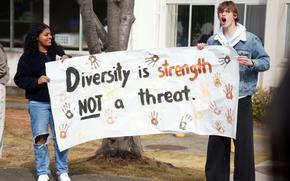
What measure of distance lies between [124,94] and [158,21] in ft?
29.4

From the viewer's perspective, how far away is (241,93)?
5352mm

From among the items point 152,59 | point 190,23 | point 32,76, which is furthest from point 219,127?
point 190,23

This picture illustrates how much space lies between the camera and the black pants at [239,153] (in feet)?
17.4

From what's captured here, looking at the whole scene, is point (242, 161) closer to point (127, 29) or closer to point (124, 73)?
point (124, 73)

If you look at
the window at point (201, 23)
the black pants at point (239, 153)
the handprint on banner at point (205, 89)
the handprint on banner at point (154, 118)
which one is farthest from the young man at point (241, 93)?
the window at point (201, 23)

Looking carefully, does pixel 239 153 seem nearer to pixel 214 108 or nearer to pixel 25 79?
pixel 214 108

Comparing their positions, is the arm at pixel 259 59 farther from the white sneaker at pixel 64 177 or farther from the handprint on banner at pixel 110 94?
the white sneaker at pixel 64 177

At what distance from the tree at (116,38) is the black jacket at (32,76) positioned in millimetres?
1114

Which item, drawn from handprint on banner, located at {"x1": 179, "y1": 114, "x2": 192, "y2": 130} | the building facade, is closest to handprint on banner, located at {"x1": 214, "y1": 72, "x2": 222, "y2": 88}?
handprint on banner, located at {"x1": 179, "y1": 114, "x2": 192, "y2": 130}

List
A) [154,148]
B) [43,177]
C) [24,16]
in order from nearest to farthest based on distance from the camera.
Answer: [43,177] → [154,148] → [24,16]

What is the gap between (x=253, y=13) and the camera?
44.4 feet

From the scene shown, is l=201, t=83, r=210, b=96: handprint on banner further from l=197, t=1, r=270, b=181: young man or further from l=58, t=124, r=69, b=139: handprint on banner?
l=58, t=124, r=69, b=139: handprint on banner

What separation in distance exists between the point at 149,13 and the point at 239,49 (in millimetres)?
9350

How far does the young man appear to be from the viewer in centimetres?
516
